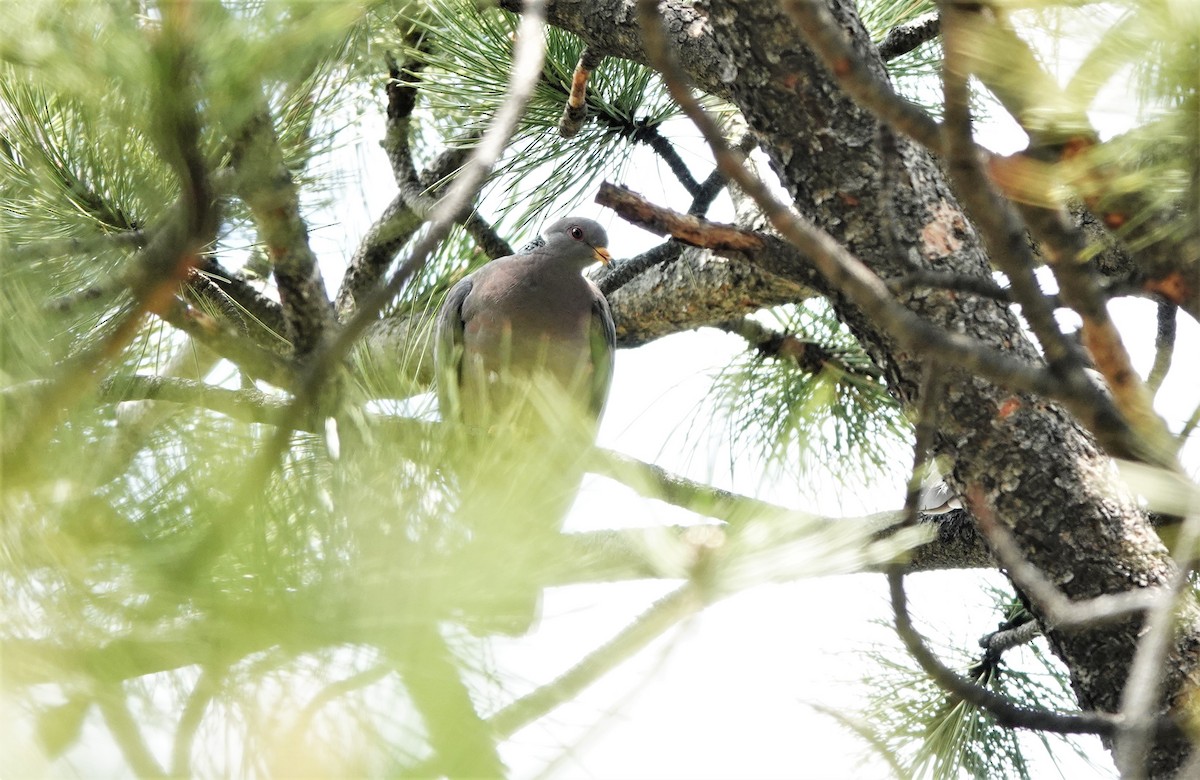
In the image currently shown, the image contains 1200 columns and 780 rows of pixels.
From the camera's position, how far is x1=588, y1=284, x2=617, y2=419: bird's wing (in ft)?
11.0

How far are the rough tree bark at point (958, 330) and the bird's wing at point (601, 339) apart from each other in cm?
140

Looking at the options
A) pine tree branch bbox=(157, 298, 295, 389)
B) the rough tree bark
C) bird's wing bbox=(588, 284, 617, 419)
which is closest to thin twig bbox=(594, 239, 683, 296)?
bird's wing bbox=(588, 284, 617, 419)

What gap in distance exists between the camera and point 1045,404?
6.07 feet

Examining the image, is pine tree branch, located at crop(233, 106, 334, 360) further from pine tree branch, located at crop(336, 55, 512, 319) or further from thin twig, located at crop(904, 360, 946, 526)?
pine tree branch, located at crop(336, 55, 512, 319)

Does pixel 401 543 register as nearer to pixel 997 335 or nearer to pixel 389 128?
pixel 997 335

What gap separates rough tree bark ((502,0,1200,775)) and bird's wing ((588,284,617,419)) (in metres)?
1.40

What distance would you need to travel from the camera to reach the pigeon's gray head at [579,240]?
11.7 ft

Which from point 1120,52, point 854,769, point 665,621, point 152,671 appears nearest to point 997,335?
point 854,769

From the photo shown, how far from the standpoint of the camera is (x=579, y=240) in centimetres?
360

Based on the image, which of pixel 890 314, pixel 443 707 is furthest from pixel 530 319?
pixel 443 707

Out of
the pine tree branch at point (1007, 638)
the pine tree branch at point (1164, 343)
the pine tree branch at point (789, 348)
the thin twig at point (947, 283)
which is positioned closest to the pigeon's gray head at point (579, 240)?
the pine tree branch at point (789, 348)

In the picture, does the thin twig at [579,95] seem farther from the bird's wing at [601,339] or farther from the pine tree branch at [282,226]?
the pine tree branch at [282,226]

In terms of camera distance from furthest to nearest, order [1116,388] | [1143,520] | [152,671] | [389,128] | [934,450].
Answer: [389,128]
[934,450]
[1143,520]
[1116,388]
[152,671]

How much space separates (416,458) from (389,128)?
2299mm
